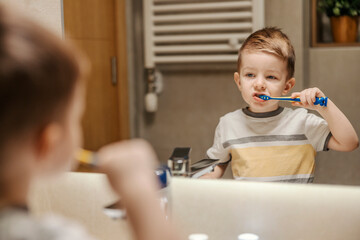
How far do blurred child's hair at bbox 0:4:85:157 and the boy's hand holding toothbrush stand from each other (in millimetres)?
537

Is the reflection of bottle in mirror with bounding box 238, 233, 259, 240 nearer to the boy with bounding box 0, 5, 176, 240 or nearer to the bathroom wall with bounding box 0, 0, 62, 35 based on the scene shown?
the boy with bounding box 0, 5, 176, 240

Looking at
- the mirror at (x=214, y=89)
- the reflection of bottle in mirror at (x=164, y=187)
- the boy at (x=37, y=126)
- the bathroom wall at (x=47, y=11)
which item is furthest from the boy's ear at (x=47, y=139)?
the bathroom wall at (x=47, y=11)

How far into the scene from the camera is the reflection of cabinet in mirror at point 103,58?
954 millimetres

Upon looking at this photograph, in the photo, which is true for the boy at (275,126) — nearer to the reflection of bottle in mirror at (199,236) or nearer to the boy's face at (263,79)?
the boy's face at (263,79)

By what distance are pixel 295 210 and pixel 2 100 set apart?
0.58 metres

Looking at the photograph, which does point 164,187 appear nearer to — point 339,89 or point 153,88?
point 153,88

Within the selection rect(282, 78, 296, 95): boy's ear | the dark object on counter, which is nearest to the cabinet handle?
the dark object on counter

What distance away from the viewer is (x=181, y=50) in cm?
104

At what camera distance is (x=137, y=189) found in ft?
1.27

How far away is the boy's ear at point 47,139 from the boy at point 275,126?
1.69ft

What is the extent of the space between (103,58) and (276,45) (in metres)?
0.38

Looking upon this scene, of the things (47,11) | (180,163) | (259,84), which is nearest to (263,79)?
(259,84)

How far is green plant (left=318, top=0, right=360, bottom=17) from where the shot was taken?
83 cm

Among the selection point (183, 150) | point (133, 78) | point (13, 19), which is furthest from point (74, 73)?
point (133, 78)
